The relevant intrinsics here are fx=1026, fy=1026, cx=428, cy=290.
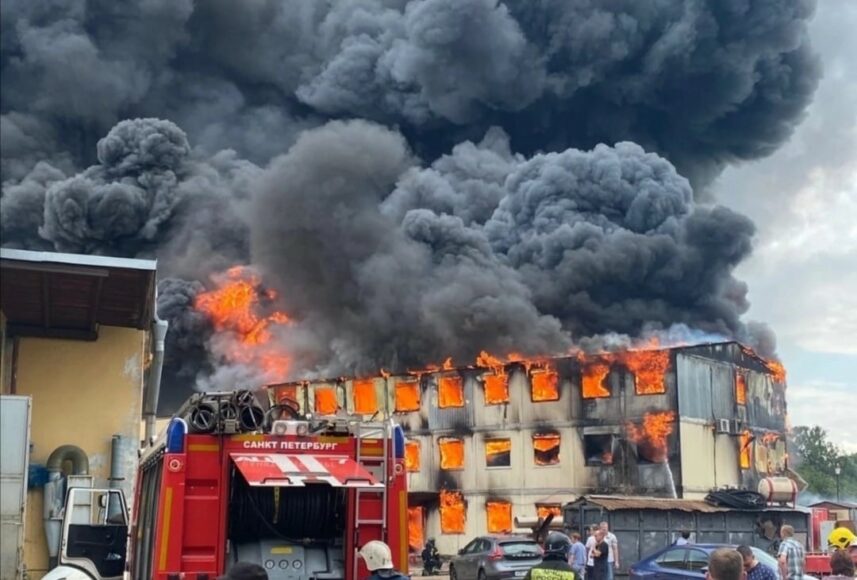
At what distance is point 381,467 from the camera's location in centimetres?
917

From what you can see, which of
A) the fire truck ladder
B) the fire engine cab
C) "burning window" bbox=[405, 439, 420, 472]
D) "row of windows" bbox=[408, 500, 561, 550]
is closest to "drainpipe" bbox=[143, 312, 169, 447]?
the fire engine cab

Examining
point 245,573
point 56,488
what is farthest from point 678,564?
point 245,573

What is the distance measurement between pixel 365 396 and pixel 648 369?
11.5 meters

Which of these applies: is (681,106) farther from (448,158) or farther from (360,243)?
(360,243)

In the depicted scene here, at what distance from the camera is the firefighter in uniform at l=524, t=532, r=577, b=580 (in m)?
6.33

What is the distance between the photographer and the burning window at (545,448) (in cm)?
3559

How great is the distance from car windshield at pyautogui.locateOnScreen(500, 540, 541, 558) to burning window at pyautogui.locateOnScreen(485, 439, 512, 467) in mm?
14631

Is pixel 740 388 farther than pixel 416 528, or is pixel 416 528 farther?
pixel 416 528

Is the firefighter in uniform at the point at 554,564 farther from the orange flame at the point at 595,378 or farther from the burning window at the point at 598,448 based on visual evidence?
the orange flame at the point at 595,378

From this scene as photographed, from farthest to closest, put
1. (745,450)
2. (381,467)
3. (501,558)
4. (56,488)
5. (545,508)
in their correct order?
1. (745,450)
2. (545,508)
3. (501,558)
4. (56,488)
5. (381,467)

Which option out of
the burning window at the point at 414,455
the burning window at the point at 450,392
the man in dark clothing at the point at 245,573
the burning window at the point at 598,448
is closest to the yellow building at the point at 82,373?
the man in dark clothing at the point at 245,573

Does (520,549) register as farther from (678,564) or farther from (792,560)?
(792,560)

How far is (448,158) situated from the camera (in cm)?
5469

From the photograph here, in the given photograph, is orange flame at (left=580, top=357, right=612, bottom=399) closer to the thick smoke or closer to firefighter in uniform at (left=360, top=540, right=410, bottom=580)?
the thick smoke
